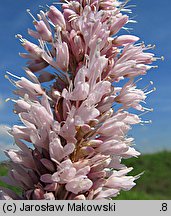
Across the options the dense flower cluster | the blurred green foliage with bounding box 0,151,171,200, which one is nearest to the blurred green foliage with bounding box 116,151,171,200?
the blurred green foliage with bounding box 0,151,171,200

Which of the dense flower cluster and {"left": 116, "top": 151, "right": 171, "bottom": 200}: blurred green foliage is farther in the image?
{"left": 116, "top": 151, "right": 171, "bottom": 200}: blurred green foliage

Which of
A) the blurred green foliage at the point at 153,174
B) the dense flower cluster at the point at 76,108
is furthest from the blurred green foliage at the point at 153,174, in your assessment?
the dense flower cluster at the point at 76,108

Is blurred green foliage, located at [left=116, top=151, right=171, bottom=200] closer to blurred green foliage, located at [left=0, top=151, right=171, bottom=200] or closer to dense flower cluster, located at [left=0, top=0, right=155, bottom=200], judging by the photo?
blurred green foliage, located at [left=0, top=151, right=171, bottom=200]

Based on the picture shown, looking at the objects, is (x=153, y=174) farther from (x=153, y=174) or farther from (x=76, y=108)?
(x=76, y=108)

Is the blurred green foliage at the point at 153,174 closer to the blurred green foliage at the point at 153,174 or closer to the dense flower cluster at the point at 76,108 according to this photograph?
the blurred green foliage at the point at 153,174

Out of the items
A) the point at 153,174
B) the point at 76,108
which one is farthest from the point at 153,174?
the point at 76,108
